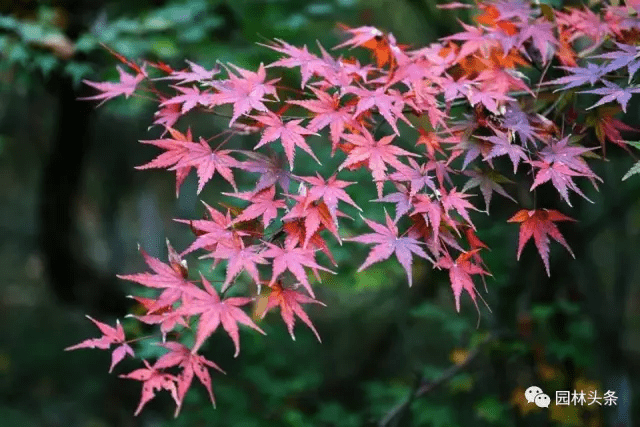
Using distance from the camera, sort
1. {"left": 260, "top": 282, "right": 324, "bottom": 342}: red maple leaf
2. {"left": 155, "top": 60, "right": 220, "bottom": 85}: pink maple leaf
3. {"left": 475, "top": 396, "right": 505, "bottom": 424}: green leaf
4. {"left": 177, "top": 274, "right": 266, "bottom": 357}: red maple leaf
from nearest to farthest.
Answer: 1. {"left": 177, "top": 274, "right": 266, "bottom": 357}: red maple leaf
2. {"left": 260, "top": 282, "right": 324, "bottom": 342}: red maple leaf
3. {"left": 155, "top": 60, "right": 220, "bottom": 85}: pink maple leaf
4. {"left": 475, "top": 396, "right": 505, "bottom": 424}: green leaf

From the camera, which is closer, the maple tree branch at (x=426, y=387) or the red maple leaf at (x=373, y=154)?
the red maple leaf at (x=373, y=154)

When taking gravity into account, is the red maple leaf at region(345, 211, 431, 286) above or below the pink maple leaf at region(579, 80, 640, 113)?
below

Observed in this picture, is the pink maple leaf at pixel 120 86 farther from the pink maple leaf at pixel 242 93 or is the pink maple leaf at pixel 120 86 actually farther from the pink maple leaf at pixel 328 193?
the pink maple leaf at pixel 328 193

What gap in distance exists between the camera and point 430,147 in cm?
150

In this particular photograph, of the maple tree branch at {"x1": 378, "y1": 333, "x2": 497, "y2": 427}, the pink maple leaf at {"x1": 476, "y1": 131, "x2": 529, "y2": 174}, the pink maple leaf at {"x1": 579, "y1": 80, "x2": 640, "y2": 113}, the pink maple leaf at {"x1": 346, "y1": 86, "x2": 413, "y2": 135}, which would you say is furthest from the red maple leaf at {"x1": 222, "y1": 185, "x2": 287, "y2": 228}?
the maple tree branch at {"x1": 378, "y1": 333, "x2": 497, "y2": 427}

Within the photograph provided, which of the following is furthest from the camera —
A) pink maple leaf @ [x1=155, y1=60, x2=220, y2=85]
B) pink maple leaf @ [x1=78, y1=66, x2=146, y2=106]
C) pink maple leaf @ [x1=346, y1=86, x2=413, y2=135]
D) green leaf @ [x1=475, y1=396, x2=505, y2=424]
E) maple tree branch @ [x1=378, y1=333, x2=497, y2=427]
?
green leaf @ [x1=475, y1=396, x2=505, y2=424]

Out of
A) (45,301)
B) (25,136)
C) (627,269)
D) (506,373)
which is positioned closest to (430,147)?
(506,373)

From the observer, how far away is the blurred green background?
9.36 ft

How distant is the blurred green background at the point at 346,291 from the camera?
2854mm

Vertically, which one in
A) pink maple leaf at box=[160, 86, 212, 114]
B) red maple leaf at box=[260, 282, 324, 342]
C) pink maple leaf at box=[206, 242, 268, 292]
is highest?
pink maple leaf at box=[160, 86, 212, 114]

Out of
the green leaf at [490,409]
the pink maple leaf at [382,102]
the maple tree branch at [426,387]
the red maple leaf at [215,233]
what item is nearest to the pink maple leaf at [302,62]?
the pink maple leaf at [382,102]

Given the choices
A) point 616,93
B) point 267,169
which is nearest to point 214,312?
point 267,169

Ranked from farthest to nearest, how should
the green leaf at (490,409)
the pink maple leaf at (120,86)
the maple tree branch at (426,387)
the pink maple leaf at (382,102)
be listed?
1. the green leaf at (490,409)
2. the maple tree branch at (426,387)
3. the pink maple leaf at (120,86)
4. the pink maple leaf at (382,102)

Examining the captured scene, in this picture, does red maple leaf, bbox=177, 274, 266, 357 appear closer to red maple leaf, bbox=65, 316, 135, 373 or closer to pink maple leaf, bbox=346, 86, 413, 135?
red maple leaf, bbox=65, 316, 135, 373
